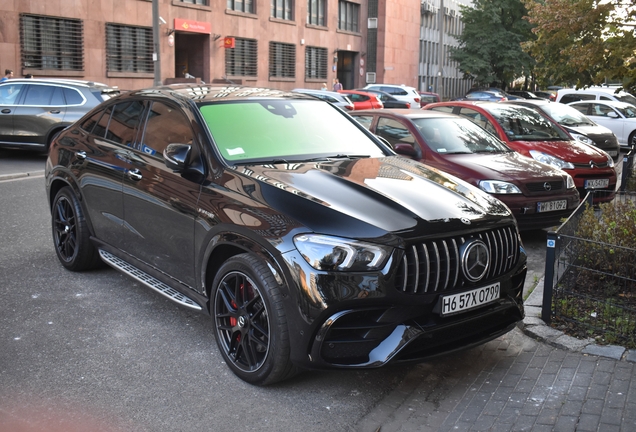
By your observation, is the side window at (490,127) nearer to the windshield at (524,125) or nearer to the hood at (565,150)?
the windshield at (524,125)

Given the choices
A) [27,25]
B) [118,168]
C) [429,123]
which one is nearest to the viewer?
[118,168]

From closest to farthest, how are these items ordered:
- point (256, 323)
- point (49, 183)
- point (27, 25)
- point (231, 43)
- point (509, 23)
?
point (256, 323) → point (49, 183) → point (27, 25) → point (231, 43) → point (509, 23)

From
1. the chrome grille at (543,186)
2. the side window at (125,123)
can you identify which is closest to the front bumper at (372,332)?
the side window at (125,123)

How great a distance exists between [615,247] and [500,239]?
101cm

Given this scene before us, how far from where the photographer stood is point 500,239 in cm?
438

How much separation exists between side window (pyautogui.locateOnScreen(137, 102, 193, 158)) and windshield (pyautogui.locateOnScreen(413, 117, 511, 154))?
4.25 metres

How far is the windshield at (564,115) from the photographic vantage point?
1561 centimetres

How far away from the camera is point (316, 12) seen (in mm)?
47156

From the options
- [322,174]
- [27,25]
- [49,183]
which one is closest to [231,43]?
[27,25]

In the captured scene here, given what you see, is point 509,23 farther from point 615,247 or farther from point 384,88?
point 615,247

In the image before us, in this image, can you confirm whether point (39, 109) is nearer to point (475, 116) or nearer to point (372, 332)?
point (475, 116)

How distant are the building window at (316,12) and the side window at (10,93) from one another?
3192cm

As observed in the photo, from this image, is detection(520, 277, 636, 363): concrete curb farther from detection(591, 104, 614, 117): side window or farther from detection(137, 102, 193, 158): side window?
detection(591, 104, 614, 117): side window

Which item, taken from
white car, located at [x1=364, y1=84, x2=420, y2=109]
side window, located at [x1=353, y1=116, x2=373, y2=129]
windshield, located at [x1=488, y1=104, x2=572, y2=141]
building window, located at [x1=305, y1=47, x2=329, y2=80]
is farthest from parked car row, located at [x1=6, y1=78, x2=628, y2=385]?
building window, located at [x1=305, y1=47, x2=329, y2=80]
